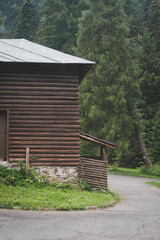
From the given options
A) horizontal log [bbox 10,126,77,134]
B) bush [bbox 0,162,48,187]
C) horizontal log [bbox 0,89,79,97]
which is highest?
horizontal log [bbox 0,89,79,97]

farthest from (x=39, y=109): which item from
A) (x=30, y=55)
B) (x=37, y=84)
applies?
(x=30, y=55)

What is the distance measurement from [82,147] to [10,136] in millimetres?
14096

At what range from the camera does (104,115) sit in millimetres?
27219

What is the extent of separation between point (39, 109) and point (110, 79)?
47.1 feet

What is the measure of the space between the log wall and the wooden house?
663 mm

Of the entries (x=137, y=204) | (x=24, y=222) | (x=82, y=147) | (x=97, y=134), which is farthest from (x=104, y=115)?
(x=24, y=222)

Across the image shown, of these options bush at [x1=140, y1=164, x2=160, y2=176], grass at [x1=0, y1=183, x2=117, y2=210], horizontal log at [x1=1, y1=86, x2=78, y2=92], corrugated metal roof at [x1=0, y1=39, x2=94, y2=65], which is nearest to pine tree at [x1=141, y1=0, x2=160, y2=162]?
bush at [x1=140, y1=164, x2=160, y2=176]

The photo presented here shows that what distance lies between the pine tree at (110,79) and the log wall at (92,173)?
36.8 ft

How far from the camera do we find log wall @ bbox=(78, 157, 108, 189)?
14.7 meters

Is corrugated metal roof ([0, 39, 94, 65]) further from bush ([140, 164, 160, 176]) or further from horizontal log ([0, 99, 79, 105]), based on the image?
bush ([140, 164, 160, 176])

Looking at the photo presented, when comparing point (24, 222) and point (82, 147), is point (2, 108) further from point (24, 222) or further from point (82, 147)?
point (82, 147)

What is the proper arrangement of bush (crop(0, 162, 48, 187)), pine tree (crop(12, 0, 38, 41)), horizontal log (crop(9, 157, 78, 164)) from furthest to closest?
pine tree (crop(12, 0, 38, 41)), horizontal log (crop(9, 157, 78, 164)), bush (crop(0, 162, 48, 187))

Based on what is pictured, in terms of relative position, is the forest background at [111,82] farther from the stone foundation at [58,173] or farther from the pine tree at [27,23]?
the pine tree at [27,23]

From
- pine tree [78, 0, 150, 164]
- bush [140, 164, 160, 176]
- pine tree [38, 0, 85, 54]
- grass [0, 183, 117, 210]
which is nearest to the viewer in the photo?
grass [0, 183, 117, 210]
